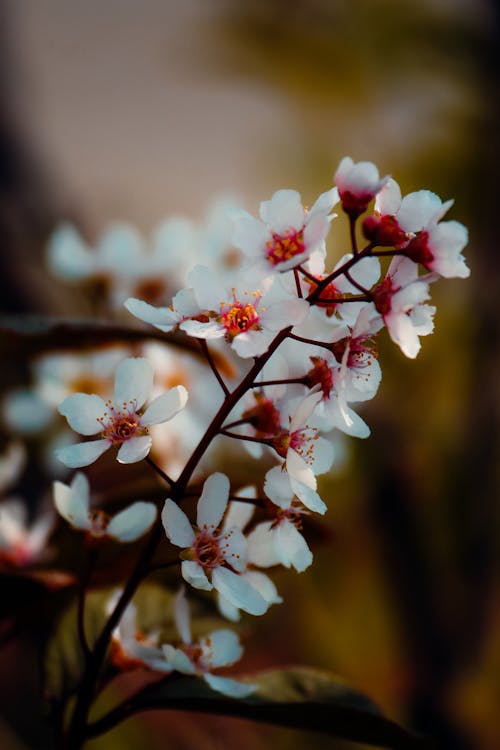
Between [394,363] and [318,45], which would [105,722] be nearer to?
[394,363]

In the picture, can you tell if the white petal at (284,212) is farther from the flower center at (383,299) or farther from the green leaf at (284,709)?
the green leaf at (284,709)

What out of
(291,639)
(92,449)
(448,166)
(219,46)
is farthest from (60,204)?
(92,449)

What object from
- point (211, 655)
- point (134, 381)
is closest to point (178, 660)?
point (211, 655)

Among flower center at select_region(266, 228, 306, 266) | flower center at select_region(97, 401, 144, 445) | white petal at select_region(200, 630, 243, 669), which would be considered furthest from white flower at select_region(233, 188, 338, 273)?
white petal at select_region(200, 630, 243, 669)

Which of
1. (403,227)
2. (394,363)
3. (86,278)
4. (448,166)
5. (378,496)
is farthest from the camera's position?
(448,166)

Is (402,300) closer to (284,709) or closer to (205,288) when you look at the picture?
(205,288)
